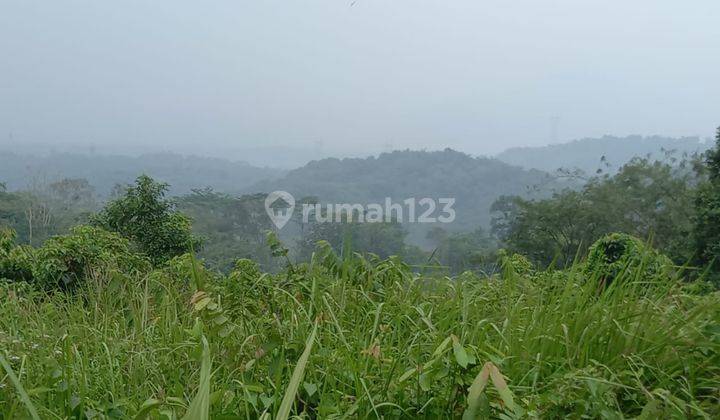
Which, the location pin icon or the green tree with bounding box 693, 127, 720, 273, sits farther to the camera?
the location pin icon

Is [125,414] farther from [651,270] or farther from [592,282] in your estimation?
[651,270]

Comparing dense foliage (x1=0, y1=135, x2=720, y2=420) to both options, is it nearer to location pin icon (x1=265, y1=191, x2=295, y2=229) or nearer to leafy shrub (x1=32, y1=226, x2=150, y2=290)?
leafy shrub (x1=32, y1=226, x2=150, y2=290)

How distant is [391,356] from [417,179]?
3186 centimetres

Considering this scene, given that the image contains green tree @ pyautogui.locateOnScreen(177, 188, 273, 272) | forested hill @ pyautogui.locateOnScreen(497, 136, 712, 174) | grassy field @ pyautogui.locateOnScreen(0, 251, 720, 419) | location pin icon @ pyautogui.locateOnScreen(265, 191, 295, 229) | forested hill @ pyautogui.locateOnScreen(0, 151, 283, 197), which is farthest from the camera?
forested hill @ pyautogui.locateOnScreen(497, 136, 712, 174)

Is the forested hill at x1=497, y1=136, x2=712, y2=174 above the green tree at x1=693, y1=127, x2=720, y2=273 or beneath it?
above

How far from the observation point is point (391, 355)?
1289 mm

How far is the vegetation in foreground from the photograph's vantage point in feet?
3.37

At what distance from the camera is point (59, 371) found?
3.76 feet

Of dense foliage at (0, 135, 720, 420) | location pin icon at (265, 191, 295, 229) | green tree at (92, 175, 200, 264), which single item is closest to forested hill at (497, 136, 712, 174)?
location pin icon at (265, 191, 295, 229)

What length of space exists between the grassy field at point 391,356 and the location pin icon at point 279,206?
1116 centimetres

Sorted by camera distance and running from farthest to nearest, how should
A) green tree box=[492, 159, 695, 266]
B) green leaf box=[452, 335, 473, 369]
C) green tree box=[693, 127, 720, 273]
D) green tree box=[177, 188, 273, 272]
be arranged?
green tree box=[177, 188, 273, 272] < green tree box=[492, 159, 695, 266] < green tree box=[693, 127, 720, 273] < green leaf box=[452, 335, 473, 369]

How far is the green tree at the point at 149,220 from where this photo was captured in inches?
307

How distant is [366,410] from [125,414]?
0.44 m

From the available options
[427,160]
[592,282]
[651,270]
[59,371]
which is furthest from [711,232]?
[427,160]
